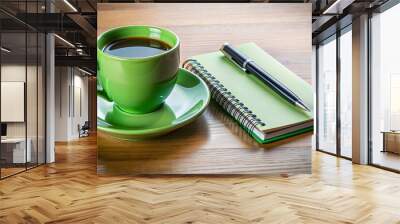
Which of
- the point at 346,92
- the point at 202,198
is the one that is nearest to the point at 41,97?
the point at 202,198

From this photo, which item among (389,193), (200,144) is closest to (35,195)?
(200,144)

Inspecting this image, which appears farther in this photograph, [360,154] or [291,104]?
[360,154]

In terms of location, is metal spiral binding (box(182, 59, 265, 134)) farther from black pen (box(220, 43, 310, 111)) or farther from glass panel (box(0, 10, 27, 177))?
glass panel (box(0, 10, 27, 177))

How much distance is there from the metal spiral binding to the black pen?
16.3 inches

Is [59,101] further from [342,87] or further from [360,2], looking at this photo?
[360,2]

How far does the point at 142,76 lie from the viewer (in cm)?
456

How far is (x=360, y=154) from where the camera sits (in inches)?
265

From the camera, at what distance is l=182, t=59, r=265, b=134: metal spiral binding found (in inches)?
191

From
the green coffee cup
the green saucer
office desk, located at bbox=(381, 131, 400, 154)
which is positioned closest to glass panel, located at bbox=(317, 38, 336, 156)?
office desk, located at bbox=(381, 131, 400, 154)

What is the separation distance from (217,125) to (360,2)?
2902mm

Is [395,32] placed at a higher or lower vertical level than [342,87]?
higher

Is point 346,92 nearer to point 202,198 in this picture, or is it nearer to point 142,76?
point 142,76

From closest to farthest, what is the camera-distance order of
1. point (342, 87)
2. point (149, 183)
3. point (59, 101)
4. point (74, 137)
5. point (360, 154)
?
point (149, 183), point (360, 154), point (342, 87), point (59, 101), point (74, 137)

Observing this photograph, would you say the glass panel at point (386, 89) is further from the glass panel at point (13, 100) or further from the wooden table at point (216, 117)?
the glass panel at point (13, 100)
